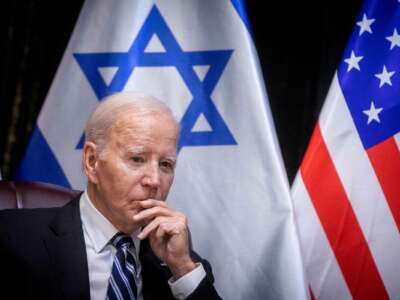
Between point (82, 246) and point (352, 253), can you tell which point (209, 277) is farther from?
point (352, 253)

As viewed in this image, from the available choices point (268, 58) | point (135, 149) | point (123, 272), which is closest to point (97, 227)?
point (123, 272)

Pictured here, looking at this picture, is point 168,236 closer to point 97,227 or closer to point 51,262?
point 97,227

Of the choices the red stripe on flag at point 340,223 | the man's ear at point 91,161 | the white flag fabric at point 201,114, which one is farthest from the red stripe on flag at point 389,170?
the man's ear at point 91,161

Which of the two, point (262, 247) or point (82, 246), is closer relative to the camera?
point (82, 246)

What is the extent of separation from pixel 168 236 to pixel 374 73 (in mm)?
1131

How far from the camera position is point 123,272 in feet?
5.77

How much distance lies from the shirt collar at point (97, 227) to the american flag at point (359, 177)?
0.85 meters

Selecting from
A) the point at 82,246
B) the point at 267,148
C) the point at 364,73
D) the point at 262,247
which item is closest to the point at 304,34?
the point at 364,73

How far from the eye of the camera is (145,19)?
8.24 feet

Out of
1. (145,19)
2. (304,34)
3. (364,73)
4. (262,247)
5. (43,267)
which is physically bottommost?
(262,247)

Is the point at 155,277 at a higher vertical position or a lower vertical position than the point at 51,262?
lower

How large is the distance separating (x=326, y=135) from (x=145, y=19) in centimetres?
95

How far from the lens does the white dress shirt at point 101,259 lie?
1773mm

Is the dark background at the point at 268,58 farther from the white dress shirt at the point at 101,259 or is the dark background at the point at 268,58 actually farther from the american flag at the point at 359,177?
the white dress shirt at the point at 101,259
